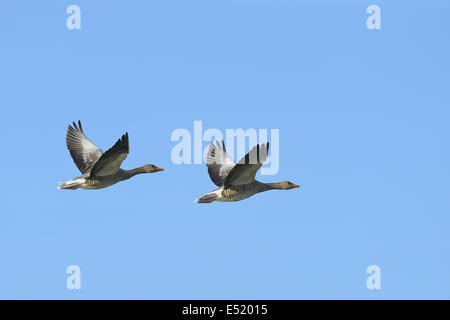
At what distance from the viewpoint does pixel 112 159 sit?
85.8 ft

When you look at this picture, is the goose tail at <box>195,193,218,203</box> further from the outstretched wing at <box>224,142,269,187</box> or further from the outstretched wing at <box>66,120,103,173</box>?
the outstretched wing at <box>66,120,103,173</box>

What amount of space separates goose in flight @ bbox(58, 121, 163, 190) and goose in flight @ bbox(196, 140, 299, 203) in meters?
1.99

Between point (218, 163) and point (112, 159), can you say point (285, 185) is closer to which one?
point (218, 163)

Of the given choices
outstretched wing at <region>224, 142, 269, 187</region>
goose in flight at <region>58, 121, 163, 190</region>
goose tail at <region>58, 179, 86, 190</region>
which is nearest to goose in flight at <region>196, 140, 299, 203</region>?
outstretched wing at <region>224, 142, 269, 187</region>

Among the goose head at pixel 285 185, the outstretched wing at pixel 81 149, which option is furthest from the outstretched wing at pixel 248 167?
the outstretched wing at pixel 81 149

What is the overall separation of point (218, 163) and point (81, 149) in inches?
197

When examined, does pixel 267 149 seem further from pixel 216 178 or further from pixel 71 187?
pixel 71 187

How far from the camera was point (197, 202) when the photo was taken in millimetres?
25906

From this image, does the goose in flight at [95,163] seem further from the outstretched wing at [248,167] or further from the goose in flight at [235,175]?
the outstretched wing at [248,167]

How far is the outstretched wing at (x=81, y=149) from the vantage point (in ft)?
96.0

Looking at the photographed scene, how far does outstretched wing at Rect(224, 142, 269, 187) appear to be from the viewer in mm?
23438

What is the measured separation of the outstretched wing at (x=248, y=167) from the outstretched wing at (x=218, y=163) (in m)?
1.22
